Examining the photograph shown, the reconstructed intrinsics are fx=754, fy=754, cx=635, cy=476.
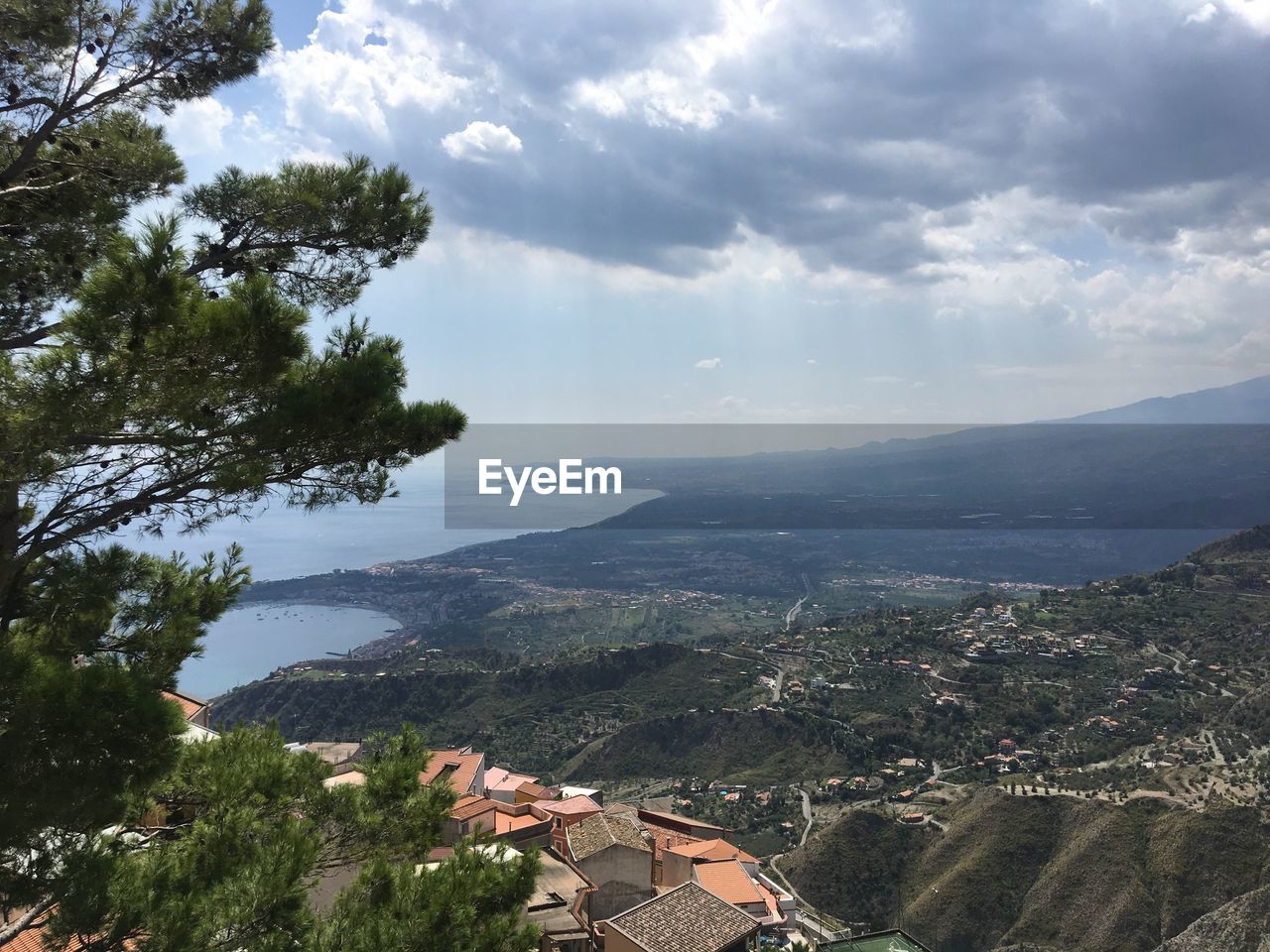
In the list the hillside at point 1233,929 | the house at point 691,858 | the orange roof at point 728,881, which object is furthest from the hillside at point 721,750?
the orange roof at point 728,881

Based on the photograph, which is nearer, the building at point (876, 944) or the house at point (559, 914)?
the house at point (559, 914)

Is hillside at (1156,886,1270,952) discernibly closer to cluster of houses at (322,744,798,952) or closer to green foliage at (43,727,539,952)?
cluster of houses at (322,744,798,952)

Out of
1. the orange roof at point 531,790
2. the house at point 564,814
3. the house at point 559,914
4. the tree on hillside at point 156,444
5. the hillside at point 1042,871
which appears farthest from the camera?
the hillside at point 1042,871

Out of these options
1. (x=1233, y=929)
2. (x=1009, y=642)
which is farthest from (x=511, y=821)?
(x=1009, y=642)

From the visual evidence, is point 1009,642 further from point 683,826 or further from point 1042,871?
point 683,826

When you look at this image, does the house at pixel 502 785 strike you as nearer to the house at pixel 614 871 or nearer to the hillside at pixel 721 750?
the house at pixel 614 871
